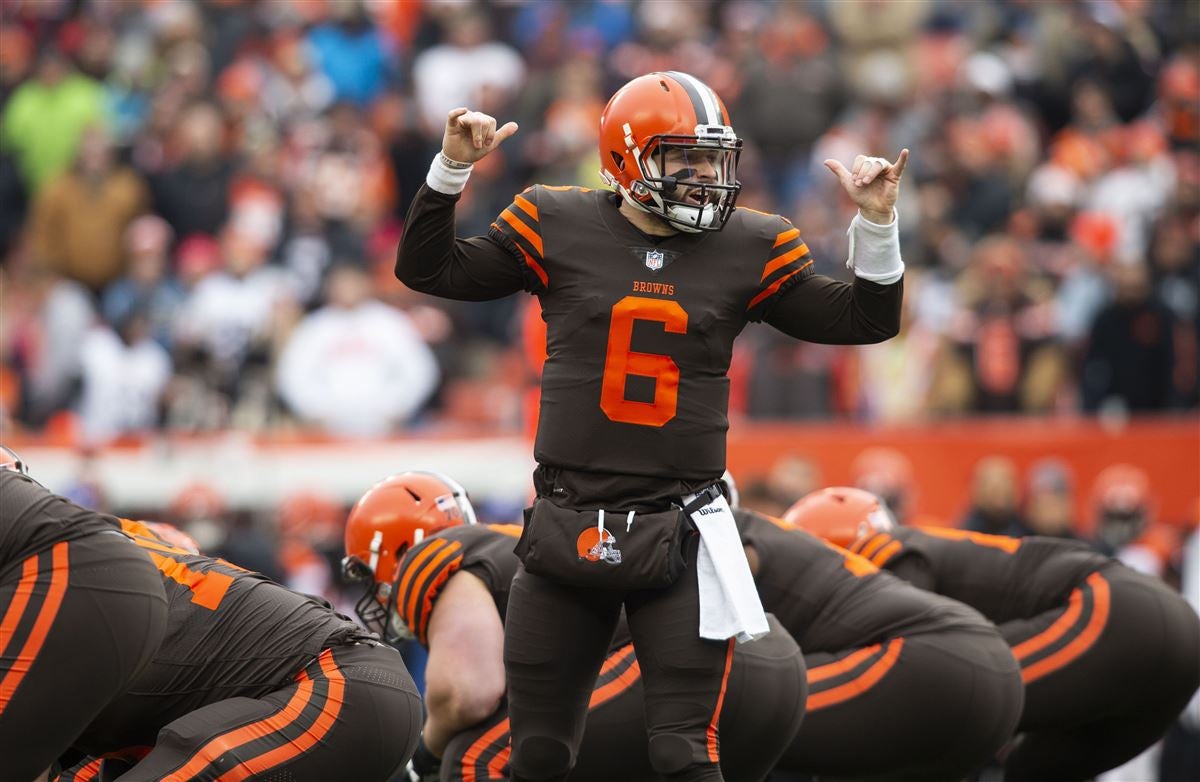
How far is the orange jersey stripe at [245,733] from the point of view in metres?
4.60

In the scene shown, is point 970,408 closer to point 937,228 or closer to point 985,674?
point 937,228

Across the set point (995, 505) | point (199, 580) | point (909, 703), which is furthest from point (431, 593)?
point (995, 505)

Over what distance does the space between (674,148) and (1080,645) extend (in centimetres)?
272

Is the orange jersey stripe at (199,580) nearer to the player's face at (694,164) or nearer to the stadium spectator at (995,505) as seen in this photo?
the player's face at (694,164)

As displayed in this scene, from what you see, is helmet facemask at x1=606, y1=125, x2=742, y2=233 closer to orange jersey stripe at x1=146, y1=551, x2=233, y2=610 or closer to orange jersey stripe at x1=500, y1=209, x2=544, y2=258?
orange jersey stripe at x1=500, y1=209, x2=544, y2=258

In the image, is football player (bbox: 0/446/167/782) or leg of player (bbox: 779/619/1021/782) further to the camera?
leg of player (bbox: 779/619/1021/782)

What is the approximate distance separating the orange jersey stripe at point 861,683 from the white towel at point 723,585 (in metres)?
1.28

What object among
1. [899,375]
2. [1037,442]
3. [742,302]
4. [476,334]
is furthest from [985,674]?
[476,334]

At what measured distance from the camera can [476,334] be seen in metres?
13.5

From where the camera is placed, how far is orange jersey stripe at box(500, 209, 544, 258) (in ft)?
16.4

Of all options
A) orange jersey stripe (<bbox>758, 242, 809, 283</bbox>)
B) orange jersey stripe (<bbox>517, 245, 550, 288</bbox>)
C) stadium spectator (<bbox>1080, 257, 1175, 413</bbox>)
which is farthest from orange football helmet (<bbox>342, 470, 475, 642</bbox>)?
stadium spectator (<bbox>1080, 257, 1175, 413</bbox>)

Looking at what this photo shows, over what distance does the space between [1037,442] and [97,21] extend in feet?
29.1

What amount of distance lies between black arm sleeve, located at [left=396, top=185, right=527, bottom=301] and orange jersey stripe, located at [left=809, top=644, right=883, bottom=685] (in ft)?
6.07

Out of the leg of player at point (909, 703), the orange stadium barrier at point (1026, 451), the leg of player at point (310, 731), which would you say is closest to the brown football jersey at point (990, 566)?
the leg of player at point (909, 703)
